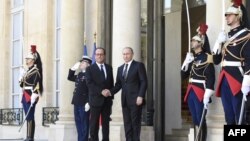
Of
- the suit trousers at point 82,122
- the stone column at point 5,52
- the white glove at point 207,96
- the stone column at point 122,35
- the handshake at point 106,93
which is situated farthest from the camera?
the stone column at point 5,52

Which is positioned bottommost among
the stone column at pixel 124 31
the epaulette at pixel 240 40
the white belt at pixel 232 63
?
the white belt at pixel 232 63

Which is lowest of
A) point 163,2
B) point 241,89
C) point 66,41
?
point 241,89

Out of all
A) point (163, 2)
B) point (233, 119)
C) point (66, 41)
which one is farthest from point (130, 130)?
point (163, 2)

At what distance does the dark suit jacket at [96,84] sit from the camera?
970 cm

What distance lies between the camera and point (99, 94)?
31.8 ft

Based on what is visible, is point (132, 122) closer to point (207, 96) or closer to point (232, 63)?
point (207, 96)

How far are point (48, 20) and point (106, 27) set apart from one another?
2.92m

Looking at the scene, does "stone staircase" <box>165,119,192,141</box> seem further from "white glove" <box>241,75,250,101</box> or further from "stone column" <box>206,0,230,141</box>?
"white glove" <box>241,75,250,101</box>

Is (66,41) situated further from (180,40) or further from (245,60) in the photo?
(245,60)

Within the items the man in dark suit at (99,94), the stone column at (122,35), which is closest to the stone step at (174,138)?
the stone column at (122,35)

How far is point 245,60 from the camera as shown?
769cm

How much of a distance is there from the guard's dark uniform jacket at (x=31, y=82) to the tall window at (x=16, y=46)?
499cm

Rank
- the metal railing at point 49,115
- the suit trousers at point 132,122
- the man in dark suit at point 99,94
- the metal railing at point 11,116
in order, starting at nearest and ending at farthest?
the suit trousers at point 132,122, the man in dark suit at point 99,94, the metal railing at point 49,115, the metal railing at point 11,116

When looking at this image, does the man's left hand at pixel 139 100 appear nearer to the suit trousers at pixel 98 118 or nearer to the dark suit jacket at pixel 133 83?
the dark suit jacket at pixel 133 83
